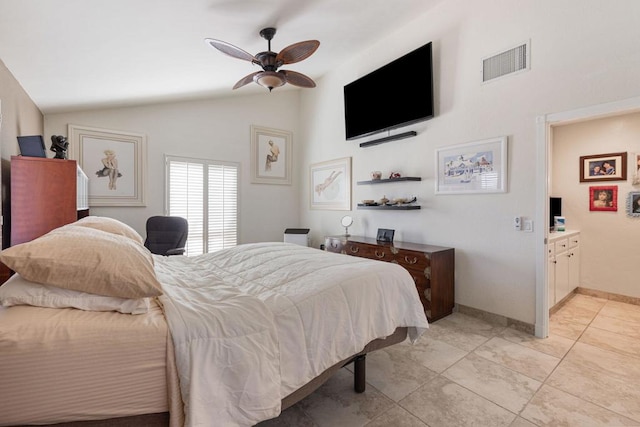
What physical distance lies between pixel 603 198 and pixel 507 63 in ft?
8.06

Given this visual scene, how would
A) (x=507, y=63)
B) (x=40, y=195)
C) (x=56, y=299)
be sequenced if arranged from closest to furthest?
1. (x=56, y=299)
2. (x=40, y=195)
3. (x=507, y=63)

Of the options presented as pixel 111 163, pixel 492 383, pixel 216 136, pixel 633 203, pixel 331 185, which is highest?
pixel 216 136

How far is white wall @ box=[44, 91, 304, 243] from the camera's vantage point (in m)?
4.23

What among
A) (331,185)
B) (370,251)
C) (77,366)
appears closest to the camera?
(77,366)

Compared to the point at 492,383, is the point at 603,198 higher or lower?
higher

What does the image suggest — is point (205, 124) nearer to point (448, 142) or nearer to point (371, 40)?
point (371, 40)

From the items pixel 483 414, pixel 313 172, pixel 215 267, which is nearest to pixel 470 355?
pixel 483 414

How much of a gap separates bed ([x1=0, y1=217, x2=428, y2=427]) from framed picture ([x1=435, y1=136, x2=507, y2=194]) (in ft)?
8.29

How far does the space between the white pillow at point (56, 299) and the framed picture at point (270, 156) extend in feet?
14.2

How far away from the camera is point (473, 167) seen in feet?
10.8

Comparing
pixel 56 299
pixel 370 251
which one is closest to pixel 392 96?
pixel 370 251

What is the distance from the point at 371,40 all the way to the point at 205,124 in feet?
9.65

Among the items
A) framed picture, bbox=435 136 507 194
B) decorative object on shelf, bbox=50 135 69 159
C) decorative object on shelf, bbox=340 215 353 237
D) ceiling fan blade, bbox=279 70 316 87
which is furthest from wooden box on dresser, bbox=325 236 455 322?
decorative object on shelf, bbox=50 135 69 159

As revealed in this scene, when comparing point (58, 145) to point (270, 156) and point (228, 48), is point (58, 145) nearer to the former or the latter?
point (228, 48)
